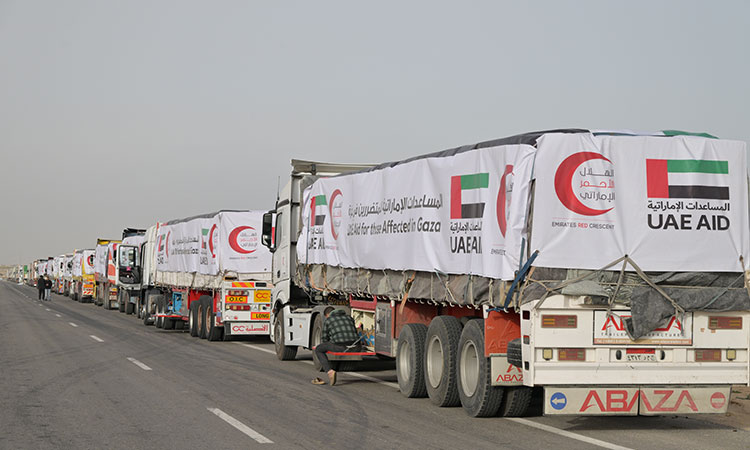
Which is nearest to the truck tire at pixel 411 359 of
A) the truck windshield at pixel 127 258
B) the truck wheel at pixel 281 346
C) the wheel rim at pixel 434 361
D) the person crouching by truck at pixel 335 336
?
the wheel rim at pixel 434 361

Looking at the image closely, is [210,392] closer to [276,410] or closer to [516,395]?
[276,410]

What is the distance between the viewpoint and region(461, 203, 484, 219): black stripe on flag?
1070 centimetres

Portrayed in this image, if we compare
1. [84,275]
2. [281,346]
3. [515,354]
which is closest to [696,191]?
[515,354]

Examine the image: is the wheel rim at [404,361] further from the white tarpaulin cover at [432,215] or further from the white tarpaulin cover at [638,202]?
the white tarpaulin cover at [638,202]

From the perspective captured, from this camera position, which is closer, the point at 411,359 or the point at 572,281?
the point at 572,281

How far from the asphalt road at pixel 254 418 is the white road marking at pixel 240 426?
13 millimetres

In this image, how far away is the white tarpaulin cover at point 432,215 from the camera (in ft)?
32.9

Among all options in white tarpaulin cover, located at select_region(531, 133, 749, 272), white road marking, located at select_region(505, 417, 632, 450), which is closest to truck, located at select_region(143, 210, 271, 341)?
white road marking, located at select_region(505, 417, 632, 450)

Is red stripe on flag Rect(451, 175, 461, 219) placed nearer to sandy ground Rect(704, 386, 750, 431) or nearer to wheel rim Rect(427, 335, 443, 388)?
wheel rim Rect(427, 335, 443, 388)

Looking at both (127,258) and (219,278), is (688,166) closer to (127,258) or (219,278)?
(219,278)

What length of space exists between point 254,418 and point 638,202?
16.3 ft

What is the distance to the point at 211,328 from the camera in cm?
2441

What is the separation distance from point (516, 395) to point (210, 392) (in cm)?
469

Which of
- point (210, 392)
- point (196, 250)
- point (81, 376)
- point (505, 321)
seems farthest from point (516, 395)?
point (196, 250)
